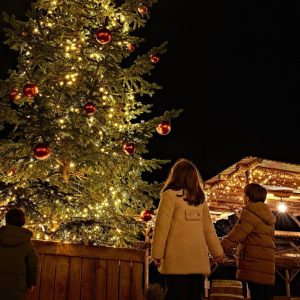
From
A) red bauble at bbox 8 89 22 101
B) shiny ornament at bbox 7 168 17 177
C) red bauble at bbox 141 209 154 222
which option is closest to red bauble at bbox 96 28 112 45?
red bauble at bbox 8 89 22 101

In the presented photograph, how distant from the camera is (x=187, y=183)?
15.1 feet

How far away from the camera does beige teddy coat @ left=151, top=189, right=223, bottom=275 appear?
4.32 metres

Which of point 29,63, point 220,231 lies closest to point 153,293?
point 29,63

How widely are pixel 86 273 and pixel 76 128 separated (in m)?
2.79

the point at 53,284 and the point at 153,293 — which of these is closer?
the point at 53,284

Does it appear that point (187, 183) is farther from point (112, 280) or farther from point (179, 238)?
point (112, 280)

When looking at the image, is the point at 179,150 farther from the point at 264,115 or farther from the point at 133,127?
the point at 133,127

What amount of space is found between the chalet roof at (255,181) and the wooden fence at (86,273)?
552 cm

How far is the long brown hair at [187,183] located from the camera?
456 centimetres

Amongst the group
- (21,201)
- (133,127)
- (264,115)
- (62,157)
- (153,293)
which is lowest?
(153,293)

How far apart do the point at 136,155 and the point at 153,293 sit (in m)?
2.97

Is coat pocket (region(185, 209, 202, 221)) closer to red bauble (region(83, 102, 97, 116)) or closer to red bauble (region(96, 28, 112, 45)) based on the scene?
red bauble (region(83, 102, 97, 116))

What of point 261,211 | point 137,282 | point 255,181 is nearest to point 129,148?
point 137,282

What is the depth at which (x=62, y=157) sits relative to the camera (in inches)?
306
